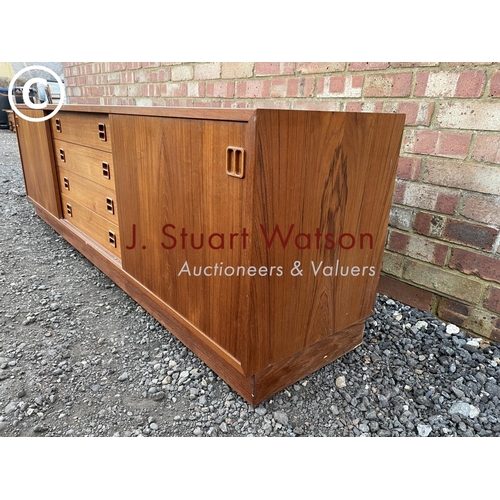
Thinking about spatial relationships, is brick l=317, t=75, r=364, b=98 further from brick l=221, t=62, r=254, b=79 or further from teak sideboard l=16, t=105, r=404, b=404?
teak sideboard l=16, t=105, r=404, b=404

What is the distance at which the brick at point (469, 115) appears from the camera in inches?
60.2

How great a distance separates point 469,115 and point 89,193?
6.57 feet

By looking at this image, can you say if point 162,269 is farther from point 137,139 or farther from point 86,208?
point 86,208

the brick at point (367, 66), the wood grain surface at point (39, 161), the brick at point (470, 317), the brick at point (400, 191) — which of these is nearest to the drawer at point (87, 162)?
the wood grain surface at point (39, 161)

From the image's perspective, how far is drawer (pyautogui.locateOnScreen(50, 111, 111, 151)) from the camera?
1.81 meters

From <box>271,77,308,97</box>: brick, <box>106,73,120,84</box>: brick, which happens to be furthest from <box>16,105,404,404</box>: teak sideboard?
<box>106,73,120,84</box>: brick

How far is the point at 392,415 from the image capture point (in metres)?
1.33

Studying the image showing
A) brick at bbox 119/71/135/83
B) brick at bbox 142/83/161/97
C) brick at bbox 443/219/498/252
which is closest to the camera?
brick at bbox 443/219/498/252

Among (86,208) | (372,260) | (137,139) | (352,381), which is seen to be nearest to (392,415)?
(352,381)

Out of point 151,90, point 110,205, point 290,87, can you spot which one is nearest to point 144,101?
point 151,90

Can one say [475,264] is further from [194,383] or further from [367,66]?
[194,383]

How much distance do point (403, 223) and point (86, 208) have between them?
6.08 feet

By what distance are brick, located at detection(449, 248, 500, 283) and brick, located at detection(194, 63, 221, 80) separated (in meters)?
2.00

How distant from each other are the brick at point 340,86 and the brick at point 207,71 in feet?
3.12
